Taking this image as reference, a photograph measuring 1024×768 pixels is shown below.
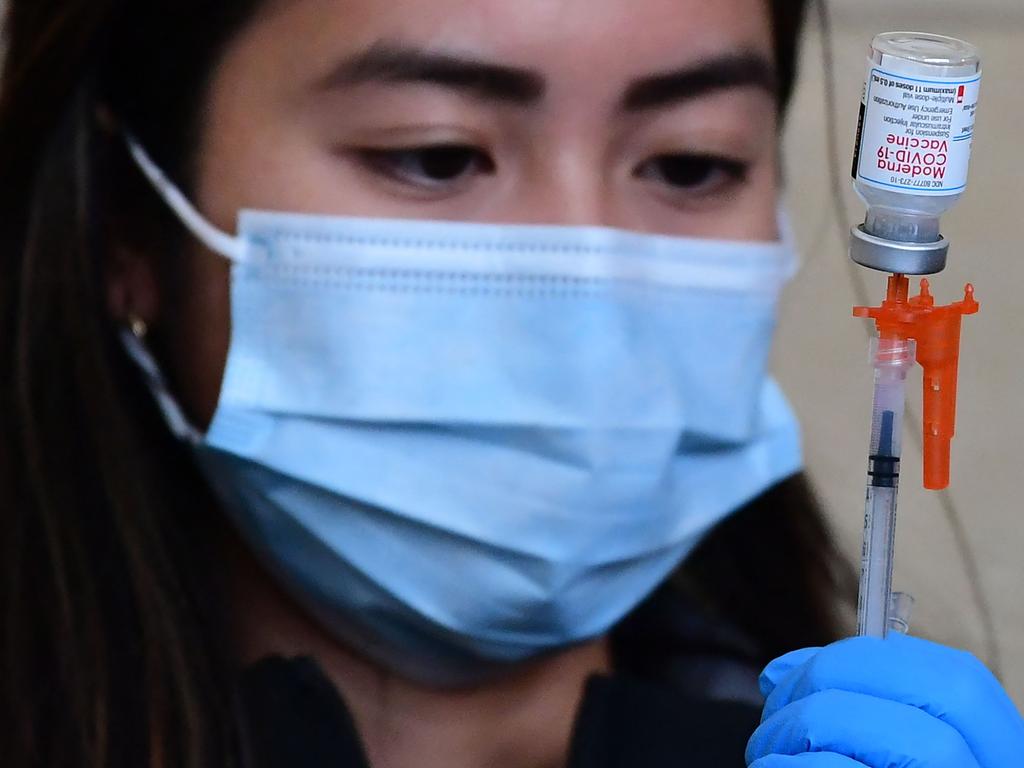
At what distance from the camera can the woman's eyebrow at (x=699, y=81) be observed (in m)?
1.03

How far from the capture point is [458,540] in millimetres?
1073

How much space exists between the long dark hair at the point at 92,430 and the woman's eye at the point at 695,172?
15 centimetres

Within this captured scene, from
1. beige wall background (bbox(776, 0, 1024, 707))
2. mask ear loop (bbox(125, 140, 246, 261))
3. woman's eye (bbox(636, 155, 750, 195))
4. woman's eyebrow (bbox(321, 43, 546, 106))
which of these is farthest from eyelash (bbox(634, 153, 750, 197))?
beige wall background (bbox(776, 0, 1024, 707))

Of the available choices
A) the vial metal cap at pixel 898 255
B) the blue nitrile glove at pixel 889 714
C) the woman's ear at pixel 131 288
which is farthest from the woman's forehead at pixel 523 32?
the blue nitrile glove at pixel 889 714

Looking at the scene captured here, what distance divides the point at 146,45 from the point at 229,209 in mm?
167

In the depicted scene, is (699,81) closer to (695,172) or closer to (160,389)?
(695,172)

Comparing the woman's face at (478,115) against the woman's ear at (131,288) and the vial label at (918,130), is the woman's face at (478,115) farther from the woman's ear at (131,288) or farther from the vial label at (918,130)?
the vial label at (918,130)

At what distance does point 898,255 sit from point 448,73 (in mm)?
417

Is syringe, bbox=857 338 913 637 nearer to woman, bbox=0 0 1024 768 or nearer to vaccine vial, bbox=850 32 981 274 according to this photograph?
vaccine vial, bbox=850 32 981 274

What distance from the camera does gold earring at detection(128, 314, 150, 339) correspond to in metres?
1.18

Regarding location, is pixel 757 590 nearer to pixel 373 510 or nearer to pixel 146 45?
pixel 373 510

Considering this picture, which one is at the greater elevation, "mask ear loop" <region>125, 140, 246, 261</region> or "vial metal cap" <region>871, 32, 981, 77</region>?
"vial metal cap" <region>871, 32, 981, 77</region>

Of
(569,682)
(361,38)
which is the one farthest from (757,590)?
(361,38)

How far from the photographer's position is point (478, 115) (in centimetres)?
102
